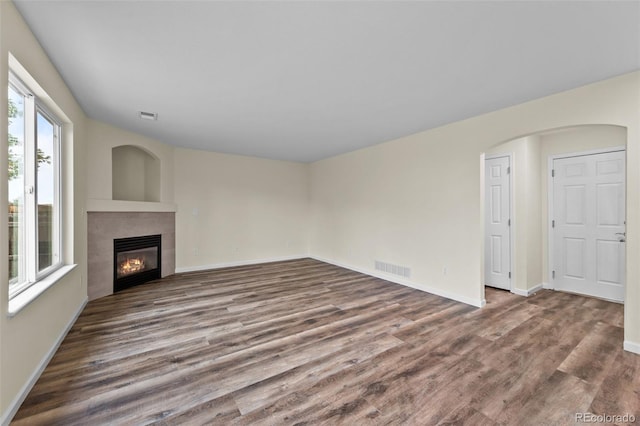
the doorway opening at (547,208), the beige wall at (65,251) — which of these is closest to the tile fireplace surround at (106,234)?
the beige wall at (65,251)

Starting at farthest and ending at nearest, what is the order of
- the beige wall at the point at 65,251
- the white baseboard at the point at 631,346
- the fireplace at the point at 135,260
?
the fireplace at the point at 135,260 < the white baseboard at the point at 631,346 < the beige wall at the point at 65,251

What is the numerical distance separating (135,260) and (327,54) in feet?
15.0

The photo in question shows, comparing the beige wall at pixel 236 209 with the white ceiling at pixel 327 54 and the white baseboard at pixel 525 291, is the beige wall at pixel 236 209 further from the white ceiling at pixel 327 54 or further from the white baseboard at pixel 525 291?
the white baseboard at pixel 525 291

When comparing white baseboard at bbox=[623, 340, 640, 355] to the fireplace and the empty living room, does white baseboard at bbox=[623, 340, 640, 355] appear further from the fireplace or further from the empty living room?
the fireplace

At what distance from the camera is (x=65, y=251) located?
2.80m

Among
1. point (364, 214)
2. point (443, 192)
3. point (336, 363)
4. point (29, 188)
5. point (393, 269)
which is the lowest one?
point (336, 363)

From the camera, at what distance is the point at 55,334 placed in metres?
2.34

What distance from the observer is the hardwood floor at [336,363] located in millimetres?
1674

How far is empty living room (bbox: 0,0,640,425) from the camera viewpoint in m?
1.69

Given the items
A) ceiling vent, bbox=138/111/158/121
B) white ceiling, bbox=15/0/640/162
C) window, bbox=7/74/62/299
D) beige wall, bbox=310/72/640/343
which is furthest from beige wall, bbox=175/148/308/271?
window, bbox=7/74/62/299

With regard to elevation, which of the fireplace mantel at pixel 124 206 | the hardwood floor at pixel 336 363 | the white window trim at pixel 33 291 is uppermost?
the fireplace mantel at pixel 124 206

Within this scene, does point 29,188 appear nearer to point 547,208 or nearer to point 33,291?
point 33,291

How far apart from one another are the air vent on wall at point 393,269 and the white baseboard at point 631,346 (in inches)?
94.6

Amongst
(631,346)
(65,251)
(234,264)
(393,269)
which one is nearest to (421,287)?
(393,269)
